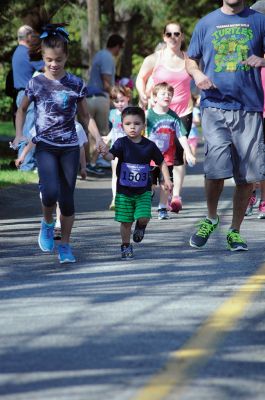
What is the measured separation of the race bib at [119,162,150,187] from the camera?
1072 cm

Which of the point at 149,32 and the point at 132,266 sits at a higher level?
the point at 132,266

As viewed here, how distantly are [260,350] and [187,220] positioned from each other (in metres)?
7.55

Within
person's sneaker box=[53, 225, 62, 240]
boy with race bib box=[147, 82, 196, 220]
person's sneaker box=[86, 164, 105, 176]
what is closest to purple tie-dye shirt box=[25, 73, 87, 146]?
person's sneaker box=[53, 225, 62, 240]

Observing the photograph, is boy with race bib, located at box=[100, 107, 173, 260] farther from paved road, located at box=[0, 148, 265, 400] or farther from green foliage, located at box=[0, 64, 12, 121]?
green foliage, located at box=[0, 64, 12, 121]

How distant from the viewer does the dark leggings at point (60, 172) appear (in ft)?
33.9

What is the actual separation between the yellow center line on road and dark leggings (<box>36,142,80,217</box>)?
A: 221 centimetres

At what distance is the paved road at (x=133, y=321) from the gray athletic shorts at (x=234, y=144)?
623 millimetres

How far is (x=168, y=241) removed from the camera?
1166 centimetres

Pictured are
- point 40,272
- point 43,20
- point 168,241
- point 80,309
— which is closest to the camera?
point 80,309

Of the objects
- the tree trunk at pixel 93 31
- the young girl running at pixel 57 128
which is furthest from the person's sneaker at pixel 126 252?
the tree trunk at pixel 93 31

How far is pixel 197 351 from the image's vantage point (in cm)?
637

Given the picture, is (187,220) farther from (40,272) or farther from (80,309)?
(80,309)

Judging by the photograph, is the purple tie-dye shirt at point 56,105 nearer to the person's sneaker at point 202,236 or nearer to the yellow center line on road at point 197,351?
the person's sneaker at point 202,236

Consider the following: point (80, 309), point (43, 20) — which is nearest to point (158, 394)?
point (80, 309)
